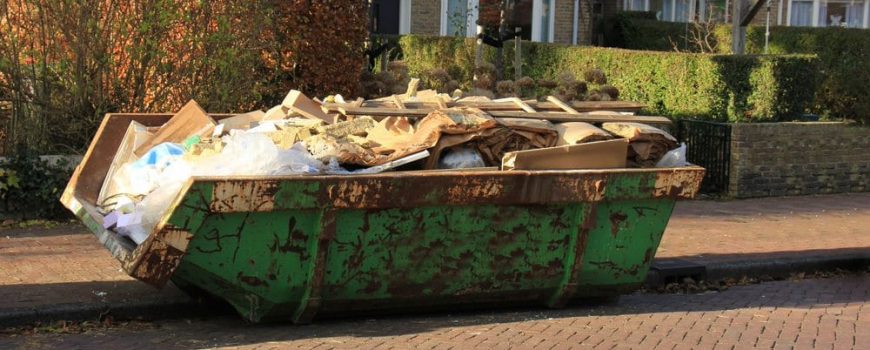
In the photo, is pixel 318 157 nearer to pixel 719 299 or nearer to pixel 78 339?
pixel 78 339

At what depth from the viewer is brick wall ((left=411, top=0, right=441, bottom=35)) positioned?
77.9ft

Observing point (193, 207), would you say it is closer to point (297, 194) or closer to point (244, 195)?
point (244, 195)

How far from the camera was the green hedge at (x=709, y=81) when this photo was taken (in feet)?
48.0

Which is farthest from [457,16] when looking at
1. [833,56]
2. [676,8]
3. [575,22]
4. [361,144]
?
[361,144]

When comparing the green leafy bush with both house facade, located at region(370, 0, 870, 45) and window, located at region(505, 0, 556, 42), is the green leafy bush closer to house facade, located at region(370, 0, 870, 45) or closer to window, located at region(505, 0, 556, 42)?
house facade, located at region(370, 0, 870, 45)

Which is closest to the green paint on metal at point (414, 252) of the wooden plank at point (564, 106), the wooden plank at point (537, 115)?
the wooden plank at point (537, 115)

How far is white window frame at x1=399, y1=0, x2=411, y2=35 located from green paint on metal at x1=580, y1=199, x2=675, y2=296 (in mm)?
16069

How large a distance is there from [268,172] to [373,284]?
1022 millimetres

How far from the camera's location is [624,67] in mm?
16078

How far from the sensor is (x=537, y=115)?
818 cm

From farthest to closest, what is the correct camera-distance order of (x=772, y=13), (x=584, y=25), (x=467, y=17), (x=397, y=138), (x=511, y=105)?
(x=772, y=13) < (x=584, y=25) < (x=467, y=17) < (x=511, y=105) < (x=397, y=138)

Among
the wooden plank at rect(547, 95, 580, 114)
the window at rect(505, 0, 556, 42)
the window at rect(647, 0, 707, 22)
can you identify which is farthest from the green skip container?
the window at rect(647, 0, 707, 22)

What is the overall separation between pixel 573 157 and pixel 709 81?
773cm

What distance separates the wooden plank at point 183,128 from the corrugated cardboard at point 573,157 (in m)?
2.14
